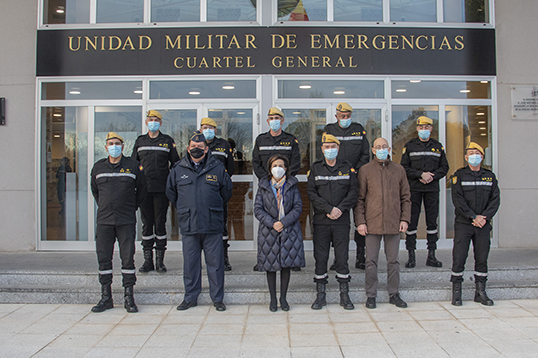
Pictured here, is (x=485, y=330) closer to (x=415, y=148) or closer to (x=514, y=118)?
(x=415, y=148)

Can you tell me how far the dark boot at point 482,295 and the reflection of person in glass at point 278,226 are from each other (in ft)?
6.95

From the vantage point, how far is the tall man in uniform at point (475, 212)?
4520 mm

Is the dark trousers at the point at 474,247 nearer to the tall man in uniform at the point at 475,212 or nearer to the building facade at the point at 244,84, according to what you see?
the tall man in uniform at the point at 475,212

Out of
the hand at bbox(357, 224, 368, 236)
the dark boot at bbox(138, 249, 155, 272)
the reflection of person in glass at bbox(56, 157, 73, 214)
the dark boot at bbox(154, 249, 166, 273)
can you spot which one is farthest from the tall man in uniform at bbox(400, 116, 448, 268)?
the reflection of person in glass at bbox(56, 157, 73, 214)

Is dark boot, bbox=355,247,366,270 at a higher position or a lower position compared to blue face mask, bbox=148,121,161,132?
lower

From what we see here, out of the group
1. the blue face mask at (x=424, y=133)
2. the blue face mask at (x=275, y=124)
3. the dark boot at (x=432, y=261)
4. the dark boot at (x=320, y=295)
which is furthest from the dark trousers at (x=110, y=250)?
the blue face mask at (x=424, y=133)

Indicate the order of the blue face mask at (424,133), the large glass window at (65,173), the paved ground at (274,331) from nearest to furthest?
the paved ground at (274,331), the blue face mask at (424,133), the large glass window at (65,173)

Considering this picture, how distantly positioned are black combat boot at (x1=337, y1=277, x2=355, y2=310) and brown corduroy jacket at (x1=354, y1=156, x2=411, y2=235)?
633mm

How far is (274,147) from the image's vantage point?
5.31 m

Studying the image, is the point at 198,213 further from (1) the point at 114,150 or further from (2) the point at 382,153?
(2) the point at 382,153

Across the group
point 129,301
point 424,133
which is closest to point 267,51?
point 424,133

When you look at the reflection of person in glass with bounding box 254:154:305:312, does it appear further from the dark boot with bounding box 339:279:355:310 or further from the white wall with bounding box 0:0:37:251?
the white wall with bounding box 0:0:37:251

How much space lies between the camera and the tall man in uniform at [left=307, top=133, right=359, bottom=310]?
4.48m

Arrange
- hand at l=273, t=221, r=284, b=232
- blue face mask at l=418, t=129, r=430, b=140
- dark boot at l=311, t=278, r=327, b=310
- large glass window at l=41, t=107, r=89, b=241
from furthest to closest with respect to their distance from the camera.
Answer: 1. large glass window at l=41, t=107, r=89, b=241
2. blue face mask at l=418, t=129, r=430, b=140
3. dark boot at l=311, t=278, r=327, b=310
4. hand at l=273, t=221, r=284, b=232
